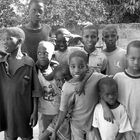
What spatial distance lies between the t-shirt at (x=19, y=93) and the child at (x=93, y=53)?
0.65m

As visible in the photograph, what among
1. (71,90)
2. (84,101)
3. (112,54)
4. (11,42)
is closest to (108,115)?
(84,101)

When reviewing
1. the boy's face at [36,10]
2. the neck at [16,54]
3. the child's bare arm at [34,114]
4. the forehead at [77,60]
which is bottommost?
the child's bare arm at [34,114]

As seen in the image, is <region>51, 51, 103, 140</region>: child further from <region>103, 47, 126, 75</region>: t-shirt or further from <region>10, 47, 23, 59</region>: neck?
<region>10, 47, 23, 59</region>: neck

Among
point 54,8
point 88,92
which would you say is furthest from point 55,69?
point 54,8

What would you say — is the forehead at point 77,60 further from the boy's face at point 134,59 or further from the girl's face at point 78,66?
the boy's face at point 134,59

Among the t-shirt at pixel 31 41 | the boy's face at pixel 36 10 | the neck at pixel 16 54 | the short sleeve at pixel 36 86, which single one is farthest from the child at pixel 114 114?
the boy's face at pixel 36 10

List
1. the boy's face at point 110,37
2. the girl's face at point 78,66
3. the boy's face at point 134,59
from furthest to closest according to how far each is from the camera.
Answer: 1. the boy's face at point 110,37
2. the girl's face at point 78,66
3. the boy's face at point 134,59

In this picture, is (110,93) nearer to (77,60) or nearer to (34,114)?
(77,60)

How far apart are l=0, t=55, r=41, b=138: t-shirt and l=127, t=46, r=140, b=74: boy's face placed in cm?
100

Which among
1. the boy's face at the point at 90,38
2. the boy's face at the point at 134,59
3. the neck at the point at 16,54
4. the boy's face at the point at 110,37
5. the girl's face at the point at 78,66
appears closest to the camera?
the boy's face at the point at 134,59

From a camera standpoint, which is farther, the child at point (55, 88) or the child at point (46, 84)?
the child at point (46, 84)

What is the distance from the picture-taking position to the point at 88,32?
302 centimetres

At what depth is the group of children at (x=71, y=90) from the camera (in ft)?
8.13

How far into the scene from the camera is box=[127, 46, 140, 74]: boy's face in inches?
95.0
